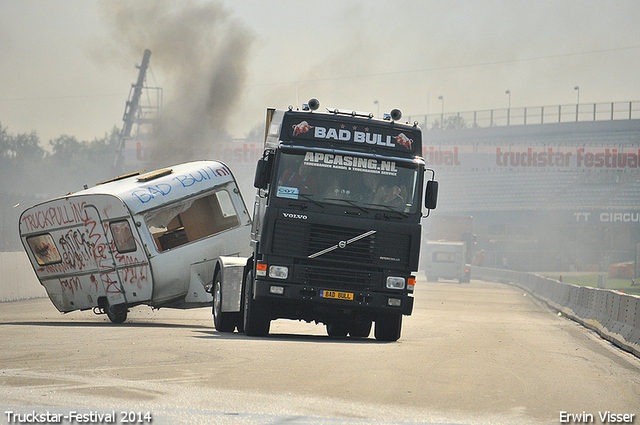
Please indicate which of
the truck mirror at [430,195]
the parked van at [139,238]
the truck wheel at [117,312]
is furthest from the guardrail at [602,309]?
the truck wheel at [117,312]

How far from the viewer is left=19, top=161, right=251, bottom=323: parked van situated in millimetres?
16359

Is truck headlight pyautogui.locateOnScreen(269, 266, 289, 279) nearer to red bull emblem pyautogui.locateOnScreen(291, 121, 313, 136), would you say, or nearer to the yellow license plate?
the yellow license plate

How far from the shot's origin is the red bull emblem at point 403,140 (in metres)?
13.7

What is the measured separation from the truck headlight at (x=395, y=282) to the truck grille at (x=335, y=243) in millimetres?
229

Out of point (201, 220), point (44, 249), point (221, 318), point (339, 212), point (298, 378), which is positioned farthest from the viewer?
point (201, 220)

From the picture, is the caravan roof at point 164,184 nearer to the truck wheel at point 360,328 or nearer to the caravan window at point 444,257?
the truck wheel at point 360,328

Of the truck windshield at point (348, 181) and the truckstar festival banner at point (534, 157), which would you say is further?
the truckstar festival banner at point (534, 157)

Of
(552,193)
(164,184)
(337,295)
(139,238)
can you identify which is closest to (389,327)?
(337,295)

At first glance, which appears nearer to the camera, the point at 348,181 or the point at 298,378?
the point at 298,378

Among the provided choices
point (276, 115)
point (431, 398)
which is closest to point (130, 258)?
point (276, 115)

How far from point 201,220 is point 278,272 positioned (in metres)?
5.17

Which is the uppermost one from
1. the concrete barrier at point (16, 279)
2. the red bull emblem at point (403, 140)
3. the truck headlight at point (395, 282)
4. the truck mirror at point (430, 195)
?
the red bull emblem at point (403, 140)

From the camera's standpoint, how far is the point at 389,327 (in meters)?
14.5

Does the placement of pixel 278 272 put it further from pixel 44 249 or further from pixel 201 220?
pixel 44 249
